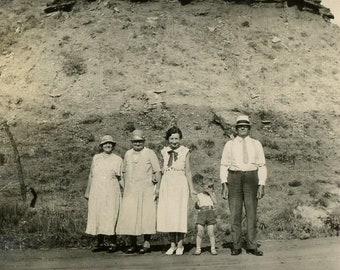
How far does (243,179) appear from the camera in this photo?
7266 mm

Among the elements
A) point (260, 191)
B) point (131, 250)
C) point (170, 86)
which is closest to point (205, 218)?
point (260, 191)

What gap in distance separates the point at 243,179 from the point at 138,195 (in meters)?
1.50

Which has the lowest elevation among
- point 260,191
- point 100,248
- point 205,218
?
point 100,248

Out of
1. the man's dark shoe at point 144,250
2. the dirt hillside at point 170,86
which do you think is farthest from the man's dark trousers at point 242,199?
the dirt hillside at point 170,86

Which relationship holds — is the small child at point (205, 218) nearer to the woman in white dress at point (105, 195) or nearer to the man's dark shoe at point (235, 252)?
the man's dark shoe at point (235, 252)

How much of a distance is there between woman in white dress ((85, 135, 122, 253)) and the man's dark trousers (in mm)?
1667

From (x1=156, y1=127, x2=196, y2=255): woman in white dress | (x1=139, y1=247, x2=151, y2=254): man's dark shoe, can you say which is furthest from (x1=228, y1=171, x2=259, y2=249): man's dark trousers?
(x1=139, y1=247, x2=151, y2=254): man's dark shoe

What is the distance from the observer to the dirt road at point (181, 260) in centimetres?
655

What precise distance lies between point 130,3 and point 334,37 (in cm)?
865

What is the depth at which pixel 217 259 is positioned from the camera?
696 centimetres

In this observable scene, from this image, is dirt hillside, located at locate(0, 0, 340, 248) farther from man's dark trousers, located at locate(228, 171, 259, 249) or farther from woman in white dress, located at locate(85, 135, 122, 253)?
man's dark trousers, located at locate(228, 171, 259, 249)

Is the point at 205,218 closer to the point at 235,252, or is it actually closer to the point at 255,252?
the point at 235,252

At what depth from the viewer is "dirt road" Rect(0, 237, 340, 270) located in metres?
6.55

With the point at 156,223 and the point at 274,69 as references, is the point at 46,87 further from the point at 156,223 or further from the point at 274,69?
the point at 156,223
